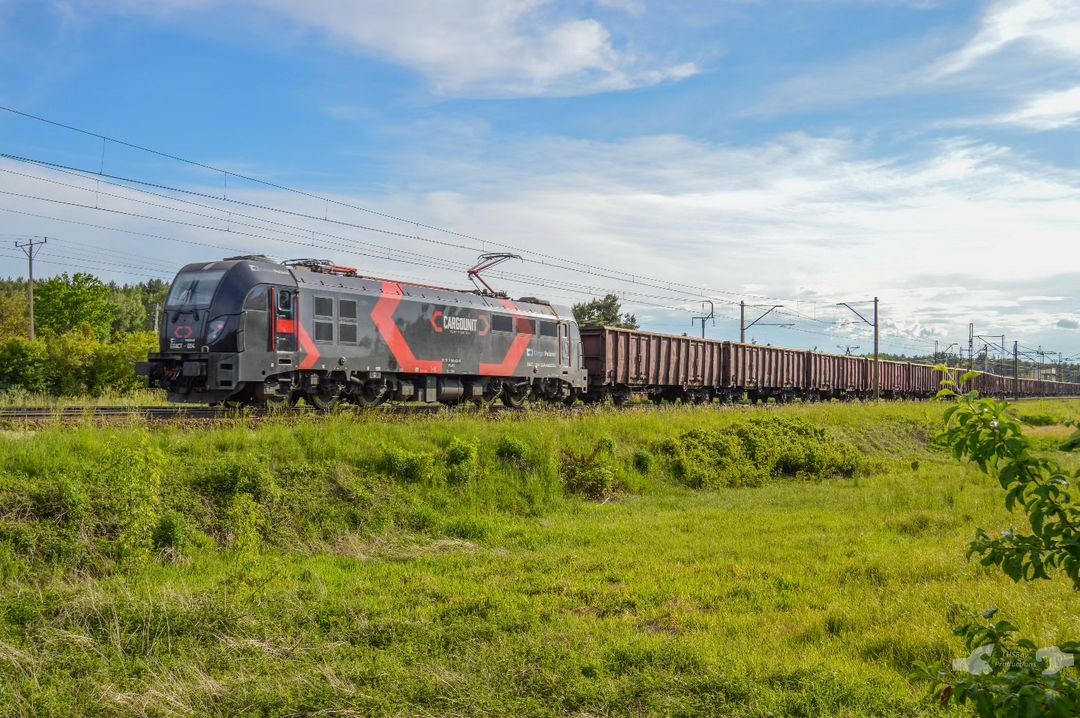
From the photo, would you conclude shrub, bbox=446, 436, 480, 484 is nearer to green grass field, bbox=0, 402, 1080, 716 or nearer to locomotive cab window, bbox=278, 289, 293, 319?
green grass field, bbox=0, 402, 1080, 716

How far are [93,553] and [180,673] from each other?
3774 millimetres

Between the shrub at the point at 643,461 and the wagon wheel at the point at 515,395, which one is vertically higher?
the wagon wheel at the point at 515,395

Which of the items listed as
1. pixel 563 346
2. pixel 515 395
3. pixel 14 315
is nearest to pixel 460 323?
pixel 515 395

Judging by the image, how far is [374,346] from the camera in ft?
69.3

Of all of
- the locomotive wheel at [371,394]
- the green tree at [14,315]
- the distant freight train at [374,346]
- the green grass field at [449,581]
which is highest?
the green tree at [14,315]

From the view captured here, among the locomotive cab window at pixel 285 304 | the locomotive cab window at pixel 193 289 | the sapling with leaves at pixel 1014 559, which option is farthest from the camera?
the locomotive cab window at pixel 285 304

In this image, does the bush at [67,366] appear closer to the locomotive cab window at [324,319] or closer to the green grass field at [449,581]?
the locomotive cab window at [324,319]

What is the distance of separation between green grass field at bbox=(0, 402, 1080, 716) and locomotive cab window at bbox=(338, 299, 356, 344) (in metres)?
4.86

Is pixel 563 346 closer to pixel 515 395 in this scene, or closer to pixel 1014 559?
pixel 515 395

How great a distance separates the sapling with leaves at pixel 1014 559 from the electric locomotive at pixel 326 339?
16.5 metres

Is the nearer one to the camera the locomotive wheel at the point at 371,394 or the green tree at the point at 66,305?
the locomotive wheel at the point at 371,394

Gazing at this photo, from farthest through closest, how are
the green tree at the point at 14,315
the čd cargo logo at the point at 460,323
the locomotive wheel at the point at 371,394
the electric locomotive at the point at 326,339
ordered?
the green tree at the point at 14,315 < the čd cargo logo at the point at 460,323 < the locomotive wheel at the point at 371,394 < the electric locomotive at the point at 326,339

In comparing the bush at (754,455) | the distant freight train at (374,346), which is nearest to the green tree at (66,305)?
the distant freight train at (374,346)

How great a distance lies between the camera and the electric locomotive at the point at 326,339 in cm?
1803
